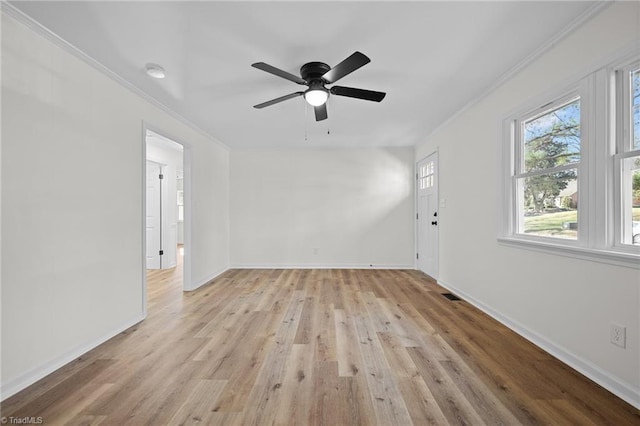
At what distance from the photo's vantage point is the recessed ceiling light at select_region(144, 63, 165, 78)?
2299mm

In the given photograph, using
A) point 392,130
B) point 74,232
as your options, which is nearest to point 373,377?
point 74,232

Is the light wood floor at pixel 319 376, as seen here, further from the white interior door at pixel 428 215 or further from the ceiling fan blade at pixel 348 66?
the ceiling fan blade at pixel 348 66

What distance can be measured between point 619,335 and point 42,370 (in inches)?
148

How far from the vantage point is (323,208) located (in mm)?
5398

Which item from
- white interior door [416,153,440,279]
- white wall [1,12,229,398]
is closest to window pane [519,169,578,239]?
white interior door [416,153,440,279]

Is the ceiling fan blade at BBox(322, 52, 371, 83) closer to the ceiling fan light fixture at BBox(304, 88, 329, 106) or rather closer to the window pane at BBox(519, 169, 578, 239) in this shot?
the ceiling fan light fixture at BBox(304, 88, 329, 106)

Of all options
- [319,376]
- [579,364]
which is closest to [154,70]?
[319,376]

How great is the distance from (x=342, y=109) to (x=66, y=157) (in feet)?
9.05

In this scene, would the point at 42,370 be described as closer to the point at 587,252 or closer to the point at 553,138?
the point at 587,252

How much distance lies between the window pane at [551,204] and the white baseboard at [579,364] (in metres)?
0.86

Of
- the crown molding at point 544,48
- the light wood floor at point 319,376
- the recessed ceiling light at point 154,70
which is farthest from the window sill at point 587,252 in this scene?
the recessed ceiling light at point 154,70

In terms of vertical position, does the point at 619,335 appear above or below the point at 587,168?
below

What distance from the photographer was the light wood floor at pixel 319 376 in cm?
147

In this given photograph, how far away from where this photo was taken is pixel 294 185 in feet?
17.8
